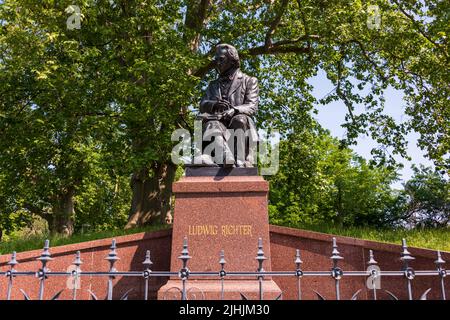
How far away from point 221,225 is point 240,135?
1.86m

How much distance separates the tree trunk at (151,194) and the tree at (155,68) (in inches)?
1.6

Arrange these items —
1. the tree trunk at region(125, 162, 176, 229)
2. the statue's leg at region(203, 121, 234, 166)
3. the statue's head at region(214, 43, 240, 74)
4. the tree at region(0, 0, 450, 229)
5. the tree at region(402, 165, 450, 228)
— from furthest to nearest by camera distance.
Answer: the tree at region(402, 165, 450, 228), the tree trunk at region(125, 162, 176, 229), the tree at region(0, 0, 450, 229), the statue's head at region(214, 43, 240, 74), the statue's leg at region(203, 121, 234, 166)

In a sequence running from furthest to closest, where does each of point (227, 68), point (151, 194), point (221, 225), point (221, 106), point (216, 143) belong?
point (151, 194) → point (227, 68) → point (221, 106) → point (216, 143) → point (221, 225)

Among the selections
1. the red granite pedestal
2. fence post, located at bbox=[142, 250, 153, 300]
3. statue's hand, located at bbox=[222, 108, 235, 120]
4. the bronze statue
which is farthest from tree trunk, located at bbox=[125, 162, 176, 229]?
fence post, located at bbox=[142, 250, 153, 300]

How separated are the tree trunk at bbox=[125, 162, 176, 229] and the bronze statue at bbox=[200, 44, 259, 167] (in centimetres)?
689

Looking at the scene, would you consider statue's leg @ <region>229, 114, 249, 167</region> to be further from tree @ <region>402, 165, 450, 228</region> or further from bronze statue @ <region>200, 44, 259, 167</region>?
Answer: tree @ <region>402, 165, 450, 228</region>

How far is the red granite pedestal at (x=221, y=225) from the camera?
262 inches

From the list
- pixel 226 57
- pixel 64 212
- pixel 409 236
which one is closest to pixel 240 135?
pixel 226 57

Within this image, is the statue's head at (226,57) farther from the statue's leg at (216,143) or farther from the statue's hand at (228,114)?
the statue's leg at (216,143)

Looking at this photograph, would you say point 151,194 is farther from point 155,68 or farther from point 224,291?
point 224,291

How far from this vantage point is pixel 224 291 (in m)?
6.23

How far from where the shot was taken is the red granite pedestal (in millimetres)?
6664
